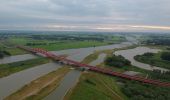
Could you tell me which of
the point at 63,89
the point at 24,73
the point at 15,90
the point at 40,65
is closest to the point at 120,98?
the point at 63,89

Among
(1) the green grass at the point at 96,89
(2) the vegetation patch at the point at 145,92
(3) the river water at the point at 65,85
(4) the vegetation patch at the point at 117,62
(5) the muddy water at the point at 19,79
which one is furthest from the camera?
(4) the vegetation patch at the point at 117,62

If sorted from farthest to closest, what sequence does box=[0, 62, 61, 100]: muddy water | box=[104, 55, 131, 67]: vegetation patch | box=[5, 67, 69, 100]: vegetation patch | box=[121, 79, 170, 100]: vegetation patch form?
box=[104, 55, 131, 67]: vegetation patch, box=[0, 62, 61, 100]: muddy water, box=[121, 79, 170, 100]: vegetation patch, box=[5, 67, 69, 100]: vegetation patch

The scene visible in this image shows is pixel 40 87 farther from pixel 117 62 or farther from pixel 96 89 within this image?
pixel 117 62

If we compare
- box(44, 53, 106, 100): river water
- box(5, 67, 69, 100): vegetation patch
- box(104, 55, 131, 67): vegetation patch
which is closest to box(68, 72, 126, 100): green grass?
box(44, 53, 106, 100): river water

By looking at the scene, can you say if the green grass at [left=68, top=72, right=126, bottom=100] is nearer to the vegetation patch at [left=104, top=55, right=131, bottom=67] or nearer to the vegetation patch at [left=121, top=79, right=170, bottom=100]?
the vegetation patch at [left=121, top=79, right=170, bottom=100]

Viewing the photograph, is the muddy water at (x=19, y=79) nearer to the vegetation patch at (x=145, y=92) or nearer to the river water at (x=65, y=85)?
the river water at (x=65, y=85)

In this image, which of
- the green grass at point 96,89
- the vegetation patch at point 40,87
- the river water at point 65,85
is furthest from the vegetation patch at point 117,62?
the vegetation patch at point 40,87

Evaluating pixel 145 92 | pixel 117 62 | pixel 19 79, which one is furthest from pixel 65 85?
pixel 117 62

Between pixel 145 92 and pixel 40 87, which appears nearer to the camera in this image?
pixel 145 92

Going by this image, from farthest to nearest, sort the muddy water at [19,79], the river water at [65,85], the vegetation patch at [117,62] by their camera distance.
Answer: the vegetation patch at [117,62] → the muddy water at [19,79] → the river water at [65,85]
